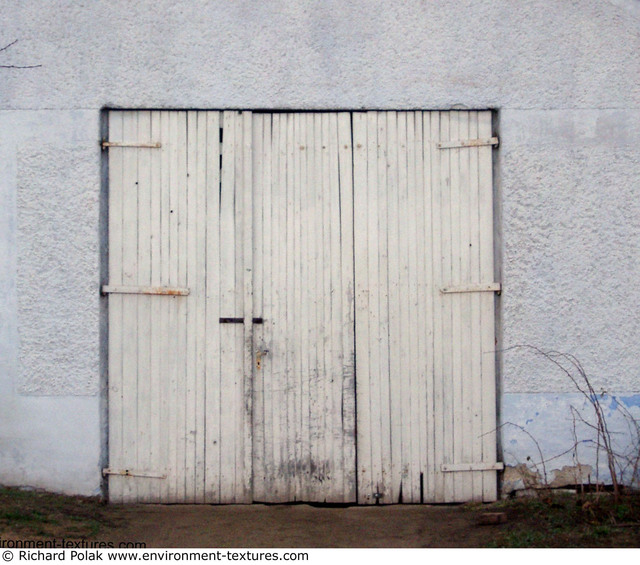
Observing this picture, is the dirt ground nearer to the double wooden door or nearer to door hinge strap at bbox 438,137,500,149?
the double wooden door

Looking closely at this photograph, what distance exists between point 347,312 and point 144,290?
1301mm

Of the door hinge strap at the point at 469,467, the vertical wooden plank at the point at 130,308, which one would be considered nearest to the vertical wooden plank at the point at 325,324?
the door hinge strap at the point at 469,467

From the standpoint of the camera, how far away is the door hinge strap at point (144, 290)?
4.96 m

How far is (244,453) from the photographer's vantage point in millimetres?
4977

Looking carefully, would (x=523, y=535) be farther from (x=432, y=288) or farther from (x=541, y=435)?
(x=432, y=288)

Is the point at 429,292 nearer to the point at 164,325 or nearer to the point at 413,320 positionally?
the point at 413,320

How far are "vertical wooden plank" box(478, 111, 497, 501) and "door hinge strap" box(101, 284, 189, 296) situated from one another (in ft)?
6.29

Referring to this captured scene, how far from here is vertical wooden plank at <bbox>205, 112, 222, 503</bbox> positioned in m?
4.98

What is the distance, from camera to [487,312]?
16.4ft

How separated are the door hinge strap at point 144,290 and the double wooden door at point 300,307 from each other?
1 cm

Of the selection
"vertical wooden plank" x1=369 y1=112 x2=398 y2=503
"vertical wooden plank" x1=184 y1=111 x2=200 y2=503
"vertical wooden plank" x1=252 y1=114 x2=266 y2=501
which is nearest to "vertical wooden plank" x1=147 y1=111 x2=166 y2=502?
"vertical wooden plank" x1=184 y1=111 x2=200 y2=503

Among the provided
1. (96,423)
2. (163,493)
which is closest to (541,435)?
(163,493)

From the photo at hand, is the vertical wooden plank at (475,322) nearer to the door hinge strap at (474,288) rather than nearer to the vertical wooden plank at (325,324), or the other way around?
the door hinge strap at (474,288)

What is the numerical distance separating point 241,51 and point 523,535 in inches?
131
